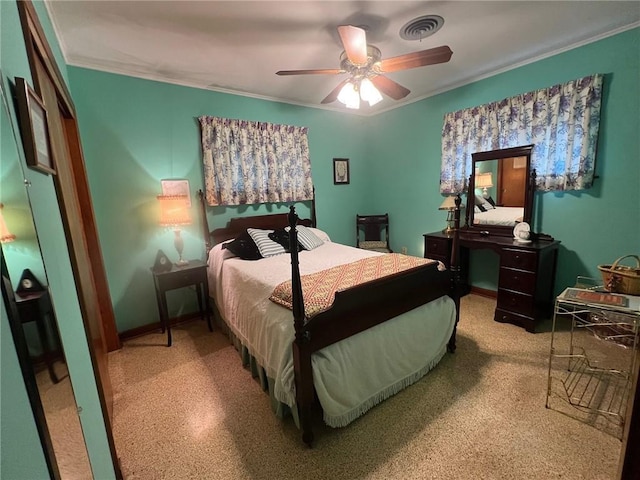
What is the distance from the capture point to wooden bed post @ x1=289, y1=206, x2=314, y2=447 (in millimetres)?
1435

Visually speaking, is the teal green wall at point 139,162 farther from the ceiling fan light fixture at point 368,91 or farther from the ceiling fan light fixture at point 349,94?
the ceiling fan light fixture at point 368,91

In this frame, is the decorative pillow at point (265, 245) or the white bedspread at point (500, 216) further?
the white bedspread at point (500, 216)

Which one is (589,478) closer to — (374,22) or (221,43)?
(374,22)

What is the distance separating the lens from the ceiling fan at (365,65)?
5.63 feet

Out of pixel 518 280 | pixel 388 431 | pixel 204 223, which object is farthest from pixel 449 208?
pixel 204 223

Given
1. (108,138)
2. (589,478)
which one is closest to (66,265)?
(108,138)

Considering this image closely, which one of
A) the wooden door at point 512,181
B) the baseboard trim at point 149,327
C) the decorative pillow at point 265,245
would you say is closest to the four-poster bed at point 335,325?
the decorative pillow at point 265,245

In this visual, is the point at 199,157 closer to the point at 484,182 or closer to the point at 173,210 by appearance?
the point at 173,210

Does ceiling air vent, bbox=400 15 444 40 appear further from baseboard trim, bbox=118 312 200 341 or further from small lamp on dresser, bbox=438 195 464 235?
baseboard trim, bbox=118 312 200 341

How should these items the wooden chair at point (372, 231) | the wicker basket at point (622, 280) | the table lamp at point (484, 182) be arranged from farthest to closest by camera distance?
the wooden chair at point (372, 231) → the table lamp at point (484, 182) → the wicker basket at point (622, 280)

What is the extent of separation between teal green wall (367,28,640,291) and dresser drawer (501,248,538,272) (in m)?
0.57

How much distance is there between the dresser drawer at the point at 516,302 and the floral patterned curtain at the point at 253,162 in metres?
2.62

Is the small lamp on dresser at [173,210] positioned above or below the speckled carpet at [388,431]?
above

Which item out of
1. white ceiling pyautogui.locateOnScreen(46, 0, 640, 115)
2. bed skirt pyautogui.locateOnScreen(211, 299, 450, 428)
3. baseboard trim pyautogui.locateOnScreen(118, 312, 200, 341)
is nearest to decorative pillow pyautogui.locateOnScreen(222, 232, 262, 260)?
bed skirt pyautogui.locateOnScreen(211, 299, 450, 428)
